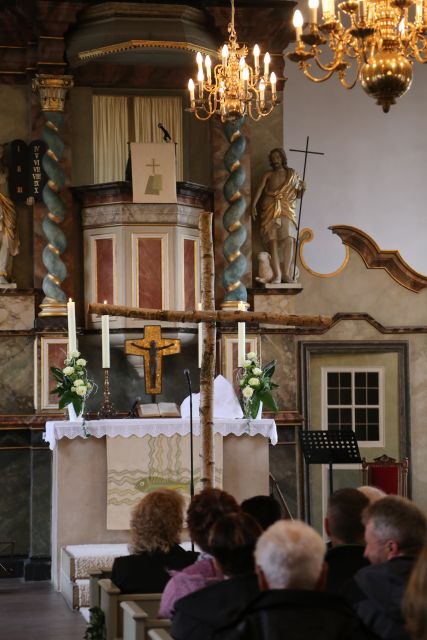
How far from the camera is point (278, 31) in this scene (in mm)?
12516

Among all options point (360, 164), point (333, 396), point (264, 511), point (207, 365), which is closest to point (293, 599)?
point (264, 511)

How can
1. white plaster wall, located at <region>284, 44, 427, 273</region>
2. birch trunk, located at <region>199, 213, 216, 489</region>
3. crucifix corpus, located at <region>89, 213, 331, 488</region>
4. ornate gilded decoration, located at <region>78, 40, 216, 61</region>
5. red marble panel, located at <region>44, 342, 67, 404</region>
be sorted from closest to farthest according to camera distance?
1. crucifix corpus, located at <region>89, 213, 331, 488</region>
2. birch trunk, located at <region>199, 213, 216, 489</region>
3. ornate gilded decoration, located at <region>78, 40, 216, 61</region>
4. red marble panel, located at <region>44, 342, 67, 404</region>
5. white plaster wall, located at <region>284, 44, 427, 273</region>

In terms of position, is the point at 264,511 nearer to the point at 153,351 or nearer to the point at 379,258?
the point at 153,351

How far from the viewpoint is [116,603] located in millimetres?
5984

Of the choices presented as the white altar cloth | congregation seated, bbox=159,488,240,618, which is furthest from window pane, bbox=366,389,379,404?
congregation seated, bbox=159,488,240,618

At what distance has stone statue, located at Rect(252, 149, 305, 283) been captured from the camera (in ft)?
40.9

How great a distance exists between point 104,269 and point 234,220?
144 cm

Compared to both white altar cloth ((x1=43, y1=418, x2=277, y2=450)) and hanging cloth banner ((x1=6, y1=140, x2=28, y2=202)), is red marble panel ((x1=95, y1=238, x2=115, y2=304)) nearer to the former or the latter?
hanging cloth banner ((x1=6, y1=140, x2=28, y2=202))

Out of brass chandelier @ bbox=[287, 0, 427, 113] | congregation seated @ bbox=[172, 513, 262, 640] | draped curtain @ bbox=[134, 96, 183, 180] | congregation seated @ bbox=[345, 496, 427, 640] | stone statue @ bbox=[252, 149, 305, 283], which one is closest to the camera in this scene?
congregation seated @ bbox=[345, 496, 427, 640]

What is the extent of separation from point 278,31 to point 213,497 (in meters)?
8.09

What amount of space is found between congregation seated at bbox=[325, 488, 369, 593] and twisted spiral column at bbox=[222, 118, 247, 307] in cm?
701

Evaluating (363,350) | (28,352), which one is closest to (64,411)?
(28,352)

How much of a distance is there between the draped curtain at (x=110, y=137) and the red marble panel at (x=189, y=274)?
117 cm

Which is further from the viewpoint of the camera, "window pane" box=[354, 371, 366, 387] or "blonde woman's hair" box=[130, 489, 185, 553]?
"window pane" box=[354, 371, 366, 387]
